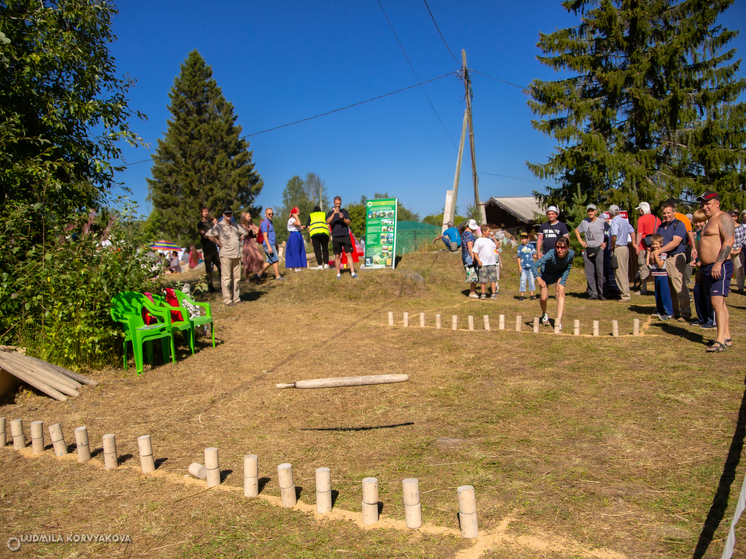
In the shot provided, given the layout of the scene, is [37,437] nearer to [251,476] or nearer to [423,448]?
[251,476]

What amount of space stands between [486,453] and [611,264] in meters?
8.65

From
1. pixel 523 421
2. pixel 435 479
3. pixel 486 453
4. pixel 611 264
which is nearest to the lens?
pixel 435 479

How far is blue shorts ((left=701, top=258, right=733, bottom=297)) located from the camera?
6.16 meters

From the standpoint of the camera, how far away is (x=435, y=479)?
3.37 meters

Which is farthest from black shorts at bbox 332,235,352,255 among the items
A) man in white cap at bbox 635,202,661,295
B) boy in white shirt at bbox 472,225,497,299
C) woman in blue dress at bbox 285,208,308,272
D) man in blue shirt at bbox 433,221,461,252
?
man in white cap at bbox 635,202,661,295

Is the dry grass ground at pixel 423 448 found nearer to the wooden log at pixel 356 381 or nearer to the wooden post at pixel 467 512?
the wooden post at pixel 467 512

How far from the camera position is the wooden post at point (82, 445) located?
379 centimetres

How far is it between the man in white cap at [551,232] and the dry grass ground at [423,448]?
257cm

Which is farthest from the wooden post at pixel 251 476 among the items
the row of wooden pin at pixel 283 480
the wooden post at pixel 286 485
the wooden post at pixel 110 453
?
the wooden post at pixel 110 453

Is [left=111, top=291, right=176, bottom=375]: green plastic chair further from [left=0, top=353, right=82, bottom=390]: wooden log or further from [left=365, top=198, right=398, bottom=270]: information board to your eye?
[left=365, top=198, right=398, bottom=270]: information board

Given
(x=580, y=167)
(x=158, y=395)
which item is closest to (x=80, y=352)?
(x=158, y=395)

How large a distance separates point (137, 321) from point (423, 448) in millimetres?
4269

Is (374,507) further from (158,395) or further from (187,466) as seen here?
(158,395)

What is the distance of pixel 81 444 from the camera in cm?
380
